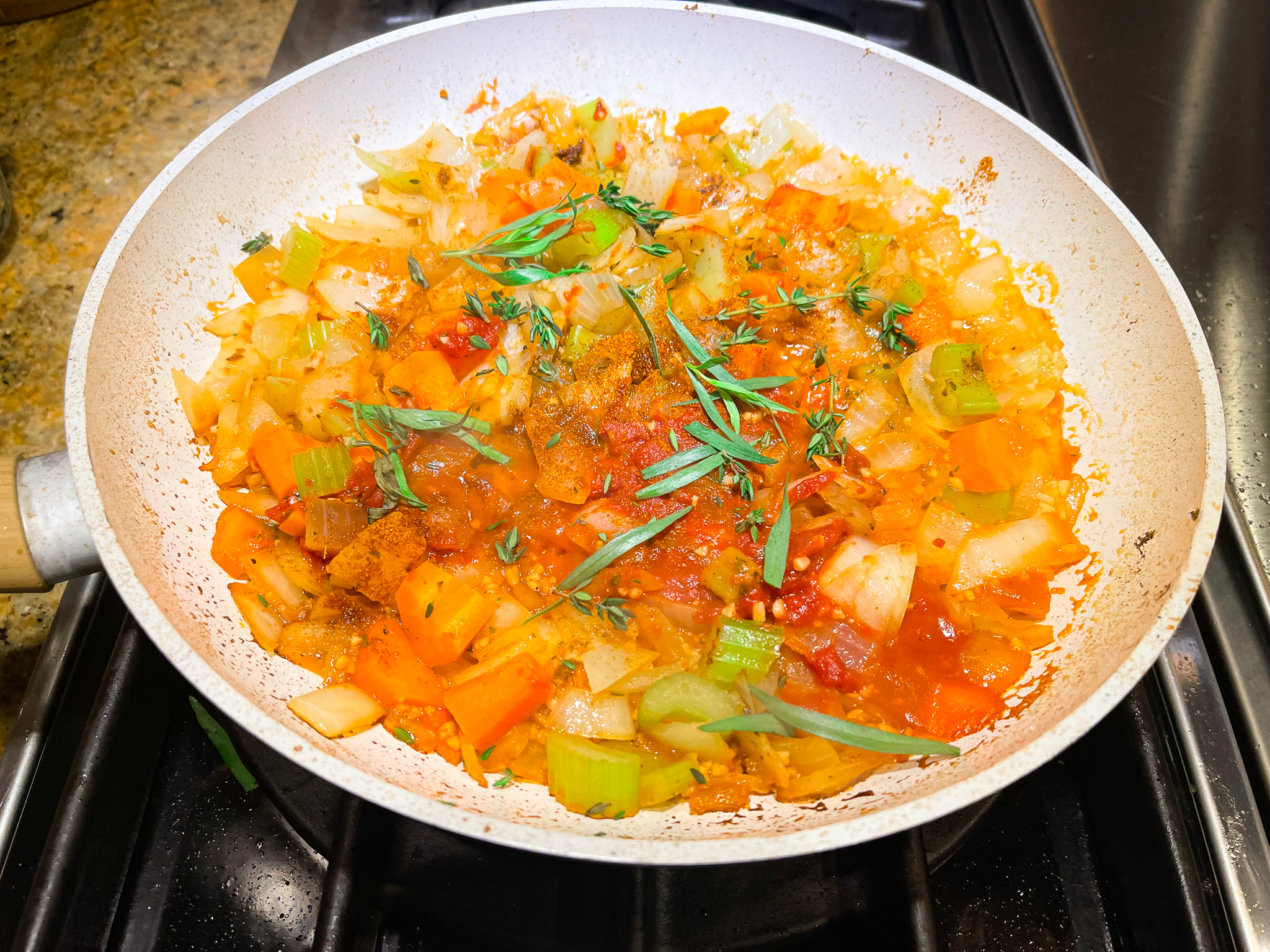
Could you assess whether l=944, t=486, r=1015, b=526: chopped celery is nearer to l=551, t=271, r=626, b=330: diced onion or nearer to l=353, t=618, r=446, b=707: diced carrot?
l=551, t=271, r=626, b=330: diced onion

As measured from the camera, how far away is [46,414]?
7.67ft

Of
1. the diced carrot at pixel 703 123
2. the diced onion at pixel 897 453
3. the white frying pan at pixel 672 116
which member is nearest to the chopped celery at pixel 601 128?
the white frying pan at pixel 672 116

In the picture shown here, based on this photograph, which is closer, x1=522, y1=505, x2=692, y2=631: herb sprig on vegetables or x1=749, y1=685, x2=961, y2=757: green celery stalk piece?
x1=749, y1=685, x2=961, y2=757: green celery stalk piece

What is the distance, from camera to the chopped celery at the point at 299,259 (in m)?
2.12

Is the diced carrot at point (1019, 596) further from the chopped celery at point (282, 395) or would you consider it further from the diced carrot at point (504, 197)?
the chopped celery at point (282, 395)

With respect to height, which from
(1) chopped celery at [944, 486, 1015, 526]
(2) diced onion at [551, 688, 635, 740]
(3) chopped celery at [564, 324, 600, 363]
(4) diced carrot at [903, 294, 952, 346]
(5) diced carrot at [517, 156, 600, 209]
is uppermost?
(5) diced carrot at [517, 156, 600, 209]

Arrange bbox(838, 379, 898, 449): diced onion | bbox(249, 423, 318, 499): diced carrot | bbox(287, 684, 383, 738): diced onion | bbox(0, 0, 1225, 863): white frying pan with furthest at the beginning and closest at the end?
bbox(838, 379, 898, 449): diced onion → bbox(249, 423, 318, 499): diced carrot → bbox(287, 684, 383, 738): diced onion → bbox(0, 0, 1225, 863): white frying pan

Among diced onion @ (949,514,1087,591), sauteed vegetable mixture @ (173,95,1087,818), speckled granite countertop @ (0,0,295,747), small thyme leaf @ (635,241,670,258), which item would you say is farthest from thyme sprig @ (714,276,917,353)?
A: speckled granite countertop @ (0,0,295,747)

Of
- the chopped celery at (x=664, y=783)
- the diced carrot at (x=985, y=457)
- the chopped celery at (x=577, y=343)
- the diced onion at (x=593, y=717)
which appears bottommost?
the chopped celery at (x=664, y=783)

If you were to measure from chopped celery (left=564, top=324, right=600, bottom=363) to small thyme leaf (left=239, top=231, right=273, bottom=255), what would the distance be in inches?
39.1

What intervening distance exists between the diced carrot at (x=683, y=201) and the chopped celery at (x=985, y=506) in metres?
1.24

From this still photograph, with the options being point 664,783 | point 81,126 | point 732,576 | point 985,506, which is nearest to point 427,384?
point 732,576

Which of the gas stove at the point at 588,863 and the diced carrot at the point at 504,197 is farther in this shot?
the diced carrot at the point at 504,197

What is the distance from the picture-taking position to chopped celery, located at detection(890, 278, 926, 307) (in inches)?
83.0
